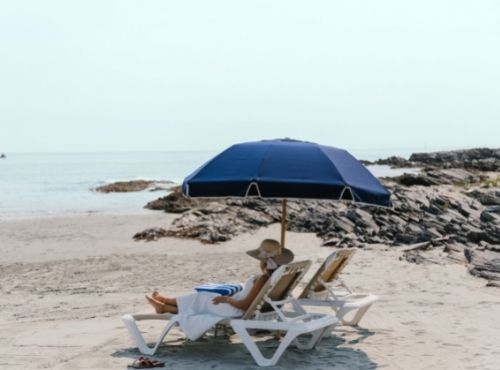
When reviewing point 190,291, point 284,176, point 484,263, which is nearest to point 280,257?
point 284,176

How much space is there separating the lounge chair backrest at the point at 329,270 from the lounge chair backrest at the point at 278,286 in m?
0.74

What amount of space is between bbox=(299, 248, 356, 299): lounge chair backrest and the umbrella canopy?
1.02 metres

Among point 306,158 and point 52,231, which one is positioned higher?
point 306,158

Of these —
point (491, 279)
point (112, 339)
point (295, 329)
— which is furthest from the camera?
point (491, 279)

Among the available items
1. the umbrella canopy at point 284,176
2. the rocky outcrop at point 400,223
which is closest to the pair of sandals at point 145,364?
the umbrella canopy at point 284,176

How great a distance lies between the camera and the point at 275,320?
7668 mm

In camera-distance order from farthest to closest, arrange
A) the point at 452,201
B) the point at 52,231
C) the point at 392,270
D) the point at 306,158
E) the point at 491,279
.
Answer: the point at 452,201 → the point at 52,231 → the point at 392,270 → the point at 491,279 → the point at 306,158

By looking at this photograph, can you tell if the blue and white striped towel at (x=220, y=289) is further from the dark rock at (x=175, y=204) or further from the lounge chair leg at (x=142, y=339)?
the dark rock at (x=175, y=204)

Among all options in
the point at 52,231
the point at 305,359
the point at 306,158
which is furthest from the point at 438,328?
the point at 52,231

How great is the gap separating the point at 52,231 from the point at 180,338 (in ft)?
48.2

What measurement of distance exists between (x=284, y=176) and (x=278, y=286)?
109 cm

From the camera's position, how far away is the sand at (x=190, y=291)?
7.36 metres

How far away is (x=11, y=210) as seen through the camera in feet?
111

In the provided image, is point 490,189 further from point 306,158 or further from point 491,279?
point 306,158
